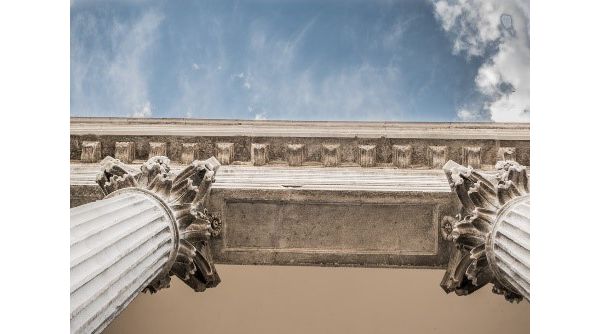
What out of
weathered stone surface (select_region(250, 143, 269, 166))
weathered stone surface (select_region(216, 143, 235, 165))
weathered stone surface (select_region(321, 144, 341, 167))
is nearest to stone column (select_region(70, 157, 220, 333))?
weathered stone surface (select_region(216, 143, 235, 165))

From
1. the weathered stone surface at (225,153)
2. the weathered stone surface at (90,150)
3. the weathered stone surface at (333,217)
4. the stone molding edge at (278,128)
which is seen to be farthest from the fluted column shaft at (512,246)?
the weathered stone surface at (90,150)

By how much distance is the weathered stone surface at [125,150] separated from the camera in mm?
9547

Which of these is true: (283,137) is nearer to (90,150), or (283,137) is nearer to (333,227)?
(333,227)

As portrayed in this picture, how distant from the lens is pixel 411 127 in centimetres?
944

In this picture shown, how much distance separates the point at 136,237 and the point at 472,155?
5.90 metres

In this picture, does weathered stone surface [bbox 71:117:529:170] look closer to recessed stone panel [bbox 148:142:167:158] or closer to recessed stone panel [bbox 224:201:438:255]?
recessed stone panel [bbox 148:142:167:158]

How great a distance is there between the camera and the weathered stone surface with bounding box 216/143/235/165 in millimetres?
9508

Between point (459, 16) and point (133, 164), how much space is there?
6.15 m

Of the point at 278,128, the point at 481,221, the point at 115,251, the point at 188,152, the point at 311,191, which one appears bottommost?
the point at 115,251

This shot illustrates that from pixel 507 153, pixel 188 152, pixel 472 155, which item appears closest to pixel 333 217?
pixel 472 155

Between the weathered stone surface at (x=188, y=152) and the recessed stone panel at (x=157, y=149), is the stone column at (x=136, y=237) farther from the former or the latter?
the recessed stone panel at (x=157, y=149)

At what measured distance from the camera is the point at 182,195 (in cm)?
795

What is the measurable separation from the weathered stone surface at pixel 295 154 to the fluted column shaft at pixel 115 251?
8.79 ft
